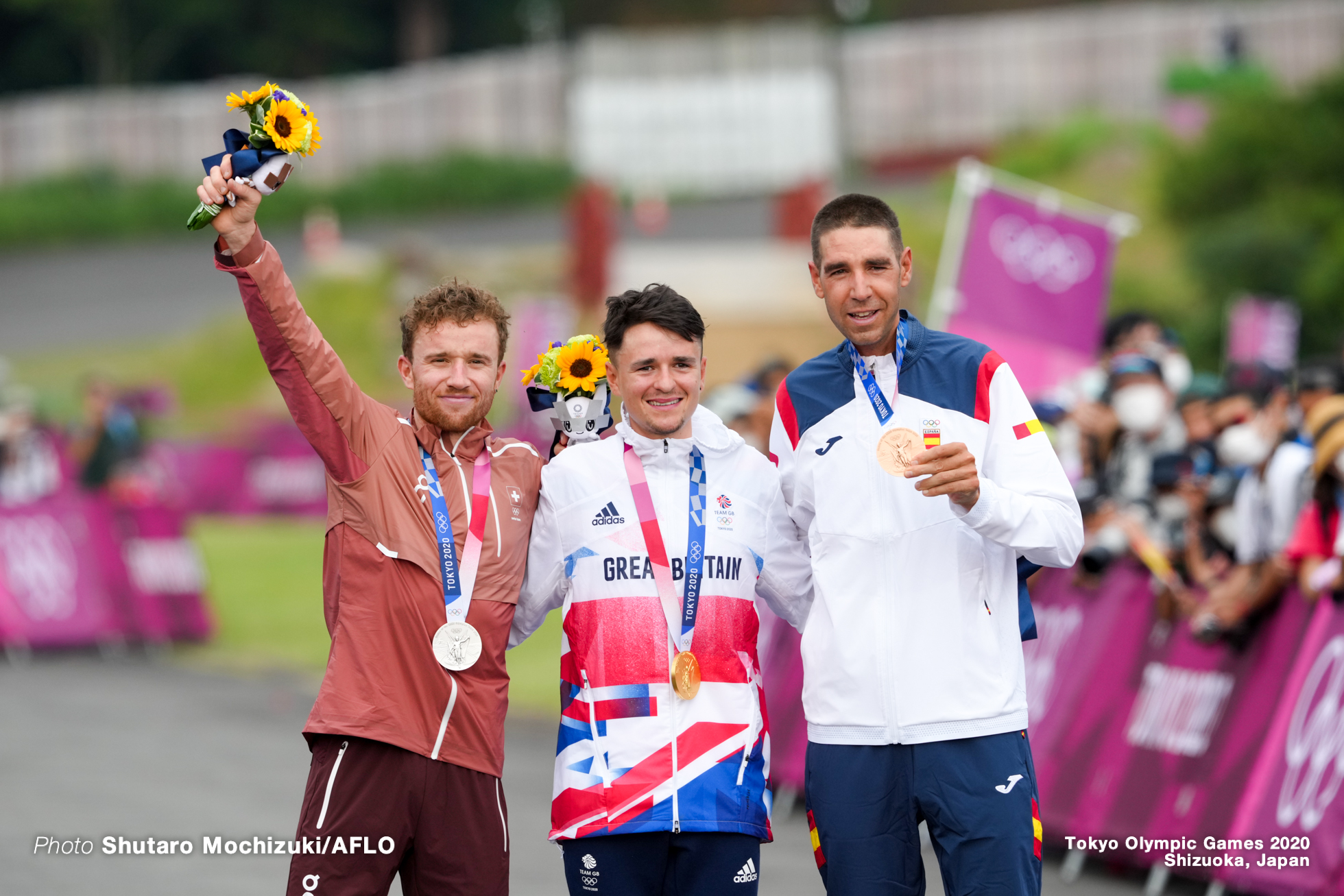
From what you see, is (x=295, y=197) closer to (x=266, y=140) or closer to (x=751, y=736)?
(x=266, y=140)

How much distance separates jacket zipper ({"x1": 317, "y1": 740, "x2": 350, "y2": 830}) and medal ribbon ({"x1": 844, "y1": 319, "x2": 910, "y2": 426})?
1.59m

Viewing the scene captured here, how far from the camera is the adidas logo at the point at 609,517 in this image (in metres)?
4.39

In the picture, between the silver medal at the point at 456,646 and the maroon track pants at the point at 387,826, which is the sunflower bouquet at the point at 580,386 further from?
the maroon track pants at the point at 387,826

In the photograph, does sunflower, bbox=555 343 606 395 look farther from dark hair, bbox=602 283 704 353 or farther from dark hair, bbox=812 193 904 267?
dark hair, bbox=812 193 904 267

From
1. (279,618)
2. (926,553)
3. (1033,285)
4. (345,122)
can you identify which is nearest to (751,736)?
(926,553)

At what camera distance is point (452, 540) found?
438 centimetres

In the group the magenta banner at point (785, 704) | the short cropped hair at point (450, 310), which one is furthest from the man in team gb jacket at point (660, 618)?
the magenta banner at point (785, 704)

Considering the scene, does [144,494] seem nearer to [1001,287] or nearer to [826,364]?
[1001,287]

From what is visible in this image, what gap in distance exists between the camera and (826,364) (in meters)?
4.50

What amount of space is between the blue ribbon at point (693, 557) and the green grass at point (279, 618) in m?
7.31

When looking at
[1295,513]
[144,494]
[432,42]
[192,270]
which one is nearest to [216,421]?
[192,270]

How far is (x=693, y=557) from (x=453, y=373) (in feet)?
2.63

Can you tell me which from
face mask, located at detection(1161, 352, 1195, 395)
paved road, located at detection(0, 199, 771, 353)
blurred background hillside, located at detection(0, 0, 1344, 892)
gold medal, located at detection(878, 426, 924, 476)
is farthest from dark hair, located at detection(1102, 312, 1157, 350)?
paved road, located at detection(0, 199, 771, 353)

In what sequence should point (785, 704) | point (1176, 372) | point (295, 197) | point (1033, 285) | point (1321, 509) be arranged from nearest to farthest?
point (1321, 509), point (785, 704), point (1176, 372), point (1033, 285), point (295, 197)
